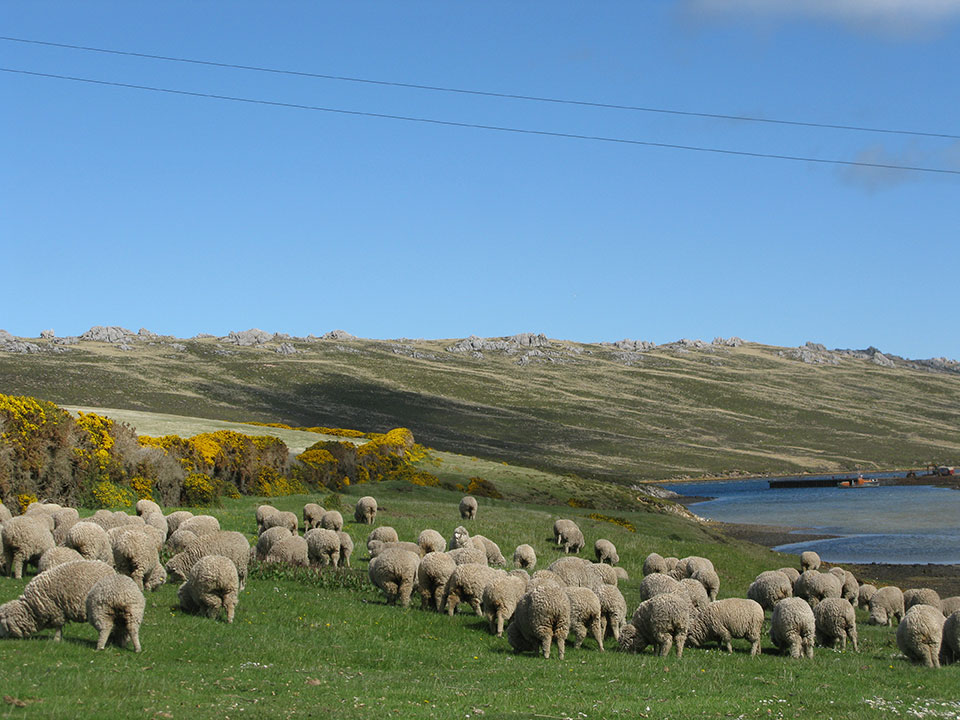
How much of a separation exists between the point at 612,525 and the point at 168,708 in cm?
3637

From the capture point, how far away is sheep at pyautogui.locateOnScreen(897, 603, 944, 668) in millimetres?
20188

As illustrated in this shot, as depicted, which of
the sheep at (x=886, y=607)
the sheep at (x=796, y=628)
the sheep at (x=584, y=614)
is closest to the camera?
the sheep at (x=584, y=614)

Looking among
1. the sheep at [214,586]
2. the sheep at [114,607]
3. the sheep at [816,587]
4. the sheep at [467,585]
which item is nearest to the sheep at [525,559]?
the sheep at [467,585]

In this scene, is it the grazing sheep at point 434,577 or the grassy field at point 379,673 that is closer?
the grassy field at point 379,673

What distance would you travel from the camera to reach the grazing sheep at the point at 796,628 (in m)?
20.7

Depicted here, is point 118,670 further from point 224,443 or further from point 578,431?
point 578,431

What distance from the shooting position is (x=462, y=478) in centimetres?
6219

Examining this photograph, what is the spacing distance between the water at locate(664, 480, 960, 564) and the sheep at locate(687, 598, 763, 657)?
35.0 metres

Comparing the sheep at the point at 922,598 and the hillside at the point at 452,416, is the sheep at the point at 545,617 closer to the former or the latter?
the sheep at the point at 922,598

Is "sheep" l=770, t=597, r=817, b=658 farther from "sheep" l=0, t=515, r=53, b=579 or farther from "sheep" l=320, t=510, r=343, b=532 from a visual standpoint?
"sheep" l=0, t=515, r=53, b=579

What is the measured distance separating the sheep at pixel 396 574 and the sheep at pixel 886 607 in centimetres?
1405

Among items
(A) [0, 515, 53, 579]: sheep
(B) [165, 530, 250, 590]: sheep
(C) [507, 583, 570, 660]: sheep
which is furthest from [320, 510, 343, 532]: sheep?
(C) [507, 583, 570, 660]: sheep

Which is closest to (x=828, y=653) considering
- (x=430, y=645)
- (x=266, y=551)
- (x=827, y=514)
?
(x=430, y=645)

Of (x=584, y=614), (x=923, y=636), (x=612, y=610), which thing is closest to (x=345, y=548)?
(x=612, y=610)
